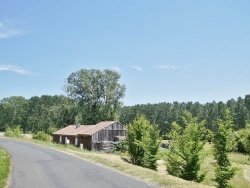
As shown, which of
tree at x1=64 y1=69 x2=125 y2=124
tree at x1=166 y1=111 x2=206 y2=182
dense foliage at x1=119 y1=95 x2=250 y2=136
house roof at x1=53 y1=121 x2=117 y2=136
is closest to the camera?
tree at x1=166 y1=111 x2=206 y2=182

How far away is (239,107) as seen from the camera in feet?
352

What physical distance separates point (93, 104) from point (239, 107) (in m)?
62.7

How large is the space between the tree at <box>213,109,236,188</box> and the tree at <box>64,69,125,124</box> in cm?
5210

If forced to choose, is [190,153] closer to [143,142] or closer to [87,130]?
[143,142]

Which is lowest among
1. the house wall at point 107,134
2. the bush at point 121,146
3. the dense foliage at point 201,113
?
the bush at point 121,146

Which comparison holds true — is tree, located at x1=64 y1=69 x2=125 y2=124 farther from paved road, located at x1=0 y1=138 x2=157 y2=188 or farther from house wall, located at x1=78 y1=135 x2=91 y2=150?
paved road, located at x1=0 y1=138 x2=157 y2=188

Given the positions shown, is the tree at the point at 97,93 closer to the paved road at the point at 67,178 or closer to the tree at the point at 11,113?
the paved road at the point at 67,178

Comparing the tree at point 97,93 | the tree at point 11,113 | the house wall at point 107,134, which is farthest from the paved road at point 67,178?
the tree at point 11,113

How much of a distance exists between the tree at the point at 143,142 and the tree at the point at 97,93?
39578mm

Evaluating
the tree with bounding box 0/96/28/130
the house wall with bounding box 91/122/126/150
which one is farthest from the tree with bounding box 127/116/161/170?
the tree with bounding box 0/96/28/130

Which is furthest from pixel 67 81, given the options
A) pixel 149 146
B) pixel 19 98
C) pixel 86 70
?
pixel 19 98

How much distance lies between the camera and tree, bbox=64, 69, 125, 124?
7169 cm

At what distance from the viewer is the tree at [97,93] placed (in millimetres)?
71688

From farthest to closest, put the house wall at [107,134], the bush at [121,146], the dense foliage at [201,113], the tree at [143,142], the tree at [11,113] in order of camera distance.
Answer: the tree at [11,113]
the dense foliage at [201,113]
the house wall at [107,134]
the bush at [121,146]
the tree at [143,142]
